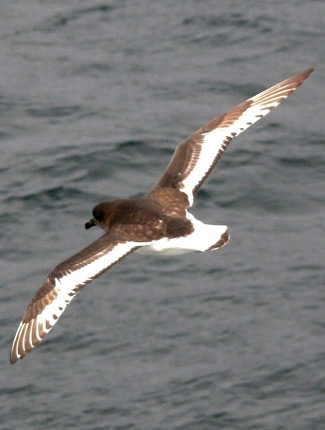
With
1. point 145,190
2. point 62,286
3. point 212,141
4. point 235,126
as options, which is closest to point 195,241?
point 62,286

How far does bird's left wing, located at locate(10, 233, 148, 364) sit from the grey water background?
4.57 ft

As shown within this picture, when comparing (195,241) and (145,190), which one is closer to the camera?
(195,241)

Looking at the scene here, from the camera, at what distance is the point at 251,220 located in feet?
50.7

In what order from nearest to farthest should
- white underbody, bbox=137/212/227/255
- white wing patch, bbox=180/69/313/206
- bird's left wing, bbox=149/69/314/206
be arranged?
white underbody, bbox=137/212/227/255 < bird's left wing, bbox=149/69/314/206 < white wing patch, bbox=180/69/313/206

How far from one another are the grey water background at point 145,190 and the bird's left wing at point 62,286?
1394 millimetres

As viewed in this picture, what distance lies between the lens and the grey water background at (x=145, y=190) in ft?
42.1

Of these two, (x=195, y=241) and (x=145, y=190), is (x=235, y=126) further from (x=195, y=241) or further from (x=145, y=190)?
(x=145, y=190)

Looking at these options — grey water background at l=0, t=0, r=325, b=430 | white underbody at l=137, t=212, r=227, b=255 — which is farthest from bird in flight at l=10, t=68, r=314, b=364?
grey water background at l=0, t=0, r=325, b=430

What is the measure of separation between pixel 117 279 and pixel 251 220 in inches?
78.2

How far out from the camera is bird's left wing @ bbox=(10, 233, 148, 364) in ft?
38.0

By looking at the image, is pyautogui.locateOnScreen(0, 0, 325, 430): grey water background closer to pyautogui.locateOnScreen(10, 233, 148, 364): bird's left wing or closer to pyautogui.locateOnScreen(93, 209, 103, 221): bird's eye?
pyautogui.locateOnScreen(10, 233, 148, 364): bird's left wing

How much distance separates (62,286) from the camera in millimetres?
11750

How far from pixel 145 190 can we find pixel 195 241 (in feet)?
14.4

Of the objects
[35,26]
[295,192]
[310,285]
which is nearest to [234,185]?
[295,192]
